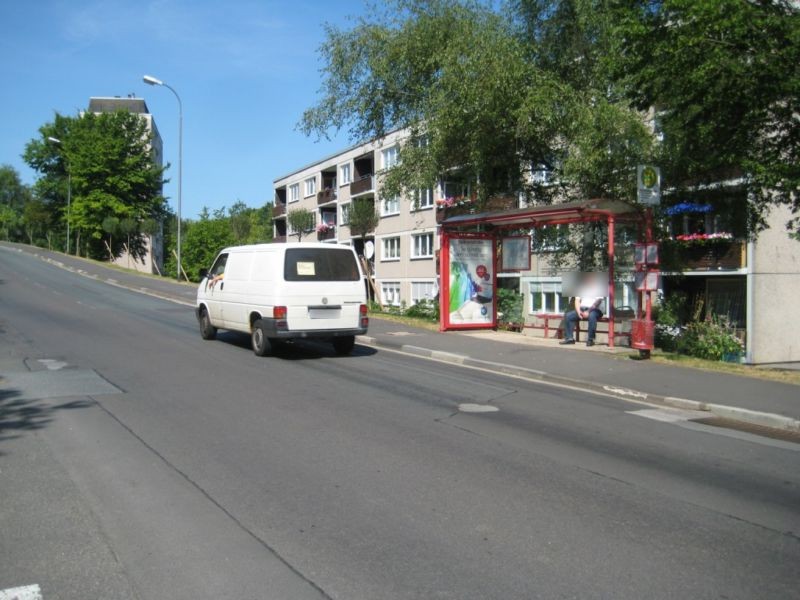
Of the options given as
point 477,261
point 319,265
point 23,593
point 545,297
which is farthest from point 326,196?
point 23,593

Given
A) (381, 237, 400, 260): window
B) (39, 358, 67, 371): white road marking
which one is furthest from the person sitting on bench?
(381, 237, 400, 260): window

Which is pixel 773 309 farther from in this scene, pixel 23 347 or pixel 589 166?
pixel 23 347

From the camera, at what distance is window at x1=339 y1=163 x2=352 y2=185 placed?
56.4 meters

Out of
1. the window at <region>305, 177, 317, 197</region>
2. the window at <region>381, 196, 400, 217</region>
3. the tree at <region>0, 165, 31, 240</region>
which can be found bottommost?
the window at <region>381, 196, 400, 217</region>

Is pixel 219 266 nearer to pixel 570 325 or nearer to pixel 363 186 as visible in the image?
pixel 570 325

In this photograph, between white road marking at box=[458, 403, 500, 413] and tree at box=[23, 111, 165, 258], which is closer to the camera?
white road marking at box=[458, 403, 500, 413]

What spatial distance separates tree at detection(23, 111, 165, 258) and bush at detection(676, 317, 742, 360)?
2006 inches

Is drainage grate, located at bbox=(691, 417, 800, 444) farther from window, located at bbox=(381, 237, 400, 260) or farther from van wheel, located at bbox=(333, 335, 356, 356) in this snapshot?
window, located at bbox=(381, 237, 400, 260)

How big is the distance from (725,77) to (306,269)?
7.67 meters

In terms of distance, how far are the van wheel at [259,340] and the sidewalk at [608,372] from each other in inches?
126

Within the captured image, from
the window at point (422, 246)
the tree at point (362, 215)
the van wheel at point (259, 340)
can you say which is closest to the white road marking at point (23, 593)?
the van wheel at point (259, 340)

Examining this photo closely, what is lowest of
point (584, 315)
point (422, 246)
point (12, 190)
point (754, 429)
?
point (754, 429)

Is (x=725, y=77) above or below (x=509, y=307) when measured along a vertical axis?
above

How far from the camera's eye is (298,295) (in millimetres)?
12406
